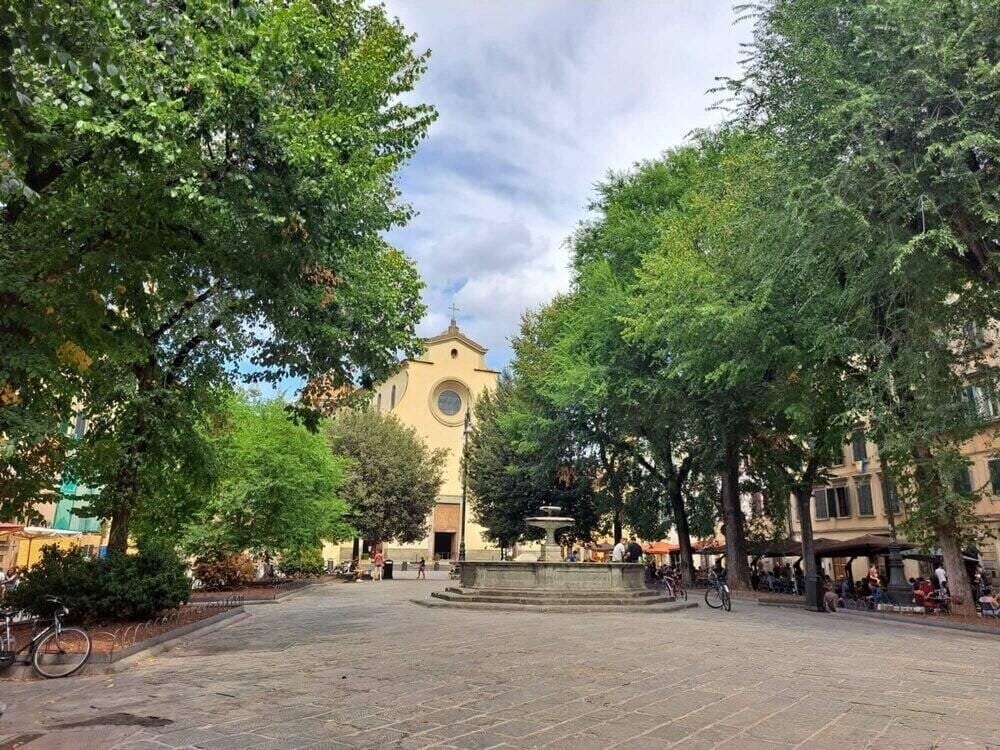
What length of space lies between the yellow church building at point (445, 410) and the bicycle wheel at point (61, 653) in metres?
42.8

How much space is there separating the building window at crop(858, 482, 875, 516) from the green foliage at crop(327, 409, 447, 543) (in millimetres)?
23899

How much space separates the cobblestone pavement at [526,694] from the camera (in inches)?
201

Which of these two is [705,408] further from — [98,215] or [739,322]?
[98,215]

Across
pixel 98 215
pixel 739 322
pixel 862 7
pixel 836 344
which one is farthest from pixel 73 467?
pixel 862 7

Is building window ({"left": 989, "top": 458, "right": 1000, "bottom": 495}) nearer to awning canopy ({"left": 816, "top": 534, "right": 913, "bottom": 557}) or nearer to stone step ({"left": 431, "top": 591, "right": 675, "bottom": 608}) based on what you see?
awning canopy ({"left": 816, "top": 534, "right": 913, "bottom": 557})

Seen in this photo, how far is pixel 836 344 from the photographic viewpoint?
48.0 ft

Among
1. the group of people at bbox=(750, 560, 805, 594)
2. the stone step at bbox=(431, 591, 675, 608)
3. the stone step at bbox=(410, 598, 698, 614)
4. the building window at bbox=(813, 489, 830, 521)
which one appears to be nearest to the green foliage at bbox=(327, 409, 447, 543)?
the group of people at bbox=(750, 560, 805, 594)

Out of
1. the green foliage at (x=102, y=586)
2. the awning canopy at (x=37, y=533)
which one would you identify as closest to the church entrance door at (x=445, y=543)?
the awning canopy at (x=37, y=533)

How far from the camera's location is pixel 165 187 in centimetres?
710

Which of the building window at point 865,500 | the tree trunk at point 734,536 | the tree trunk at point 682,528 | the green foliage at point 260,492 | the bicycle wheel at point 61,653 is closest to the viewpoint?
the bicycle wheel at point 61,653

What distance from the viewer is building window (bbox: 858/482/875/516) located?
113 ft

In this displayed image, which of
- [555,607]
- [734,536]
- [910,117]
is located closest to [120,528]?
[555,607]

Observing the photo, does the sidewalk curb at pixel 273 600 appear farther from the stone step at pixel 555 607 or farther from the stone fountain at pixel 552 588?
the stone step at pixel 555 607

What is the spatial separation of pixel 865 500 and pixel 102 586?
116 feet
